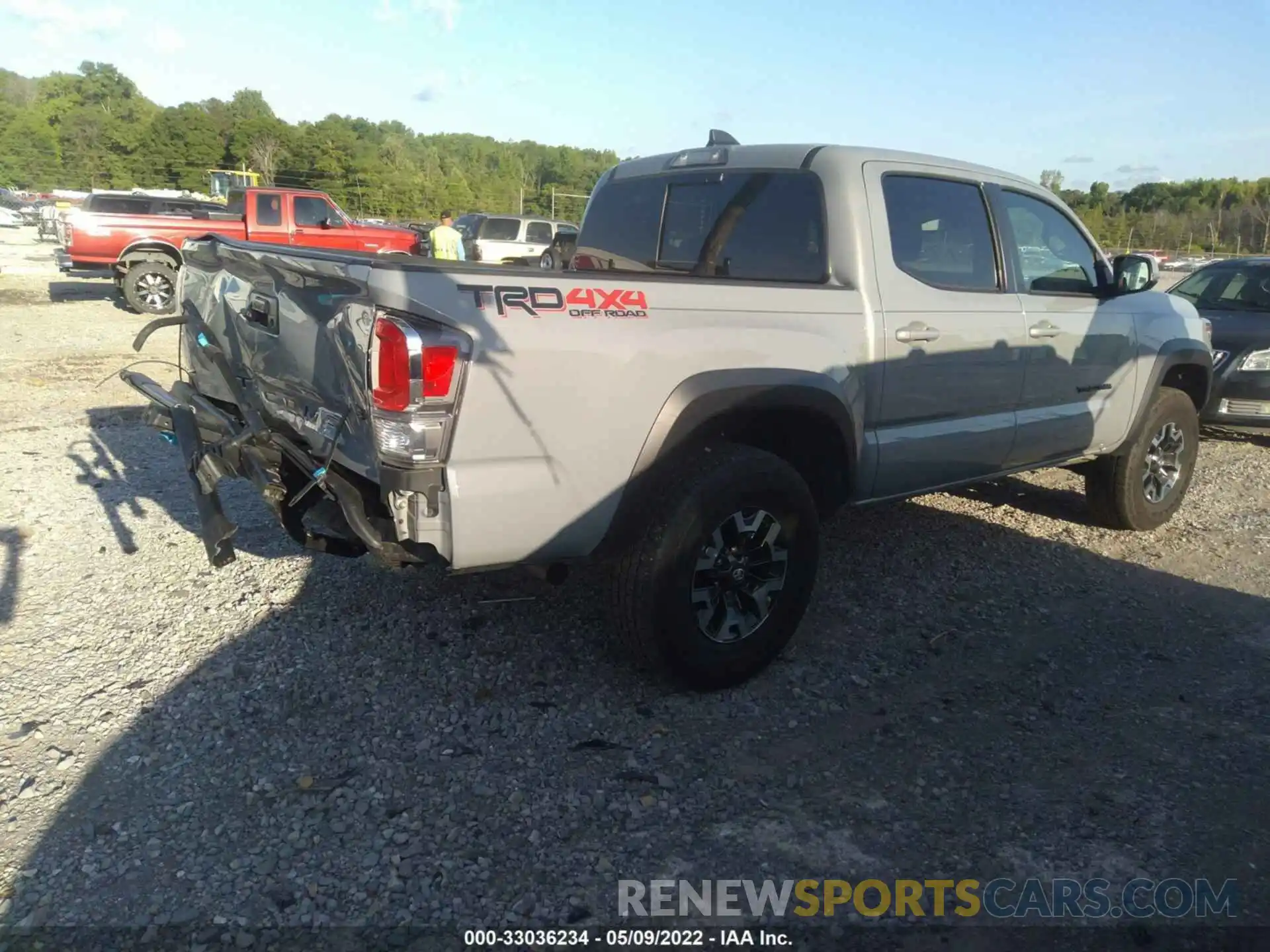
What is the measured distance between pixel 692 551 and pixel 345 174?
51.7m

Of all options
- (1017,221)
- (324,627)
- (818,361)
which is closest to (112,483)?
(324,627)

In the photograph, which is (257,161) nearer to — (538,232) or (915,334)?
(538,232)

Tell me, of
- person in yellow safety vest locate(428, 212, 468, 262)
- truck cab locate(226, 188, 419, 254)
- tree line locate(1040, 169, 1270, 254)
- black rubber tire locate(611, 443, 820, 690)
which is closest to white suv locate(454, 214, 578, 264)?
truck cab locate(226, 188, 419, 254)

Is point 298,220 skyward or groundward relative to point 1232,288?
skyward

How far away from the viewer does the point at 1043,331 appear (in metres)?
4.58

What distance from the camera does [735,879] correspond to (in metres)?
2.61

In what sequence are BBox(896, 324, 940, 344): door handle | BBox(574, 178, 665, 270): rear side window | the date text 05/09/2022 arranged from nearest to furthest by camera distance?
the date text 05/09/2022
BBox(896, 324, 940, 344): door handle
BBox(574, 178, 665, 270): rear side window

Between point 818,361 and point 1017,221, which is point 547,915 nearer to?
point 818,361

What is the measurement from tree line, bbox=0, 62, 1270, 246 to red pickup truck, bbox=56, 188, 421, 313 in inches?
894

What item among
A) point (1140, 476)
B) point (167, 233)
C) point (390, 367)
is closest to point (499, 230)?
point (167, 233)

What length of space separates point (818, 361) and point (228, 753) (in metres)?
2.52

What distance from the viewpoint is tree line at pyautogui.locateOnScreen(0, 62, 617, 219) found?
156 feet

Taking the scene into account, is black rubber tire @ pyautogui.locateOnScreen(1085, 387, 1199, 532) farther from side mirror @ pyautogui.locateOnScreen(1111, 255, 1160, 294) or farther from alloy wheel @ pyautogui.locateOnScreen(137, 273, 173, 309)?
alloy wheel @ pyautogui.locateOnScreen(137, 273, 173, 309)

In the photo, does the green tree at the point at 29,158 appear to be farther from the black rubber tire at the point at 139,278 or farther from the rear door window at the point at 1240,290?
the rear door window at the point at 1240,290
